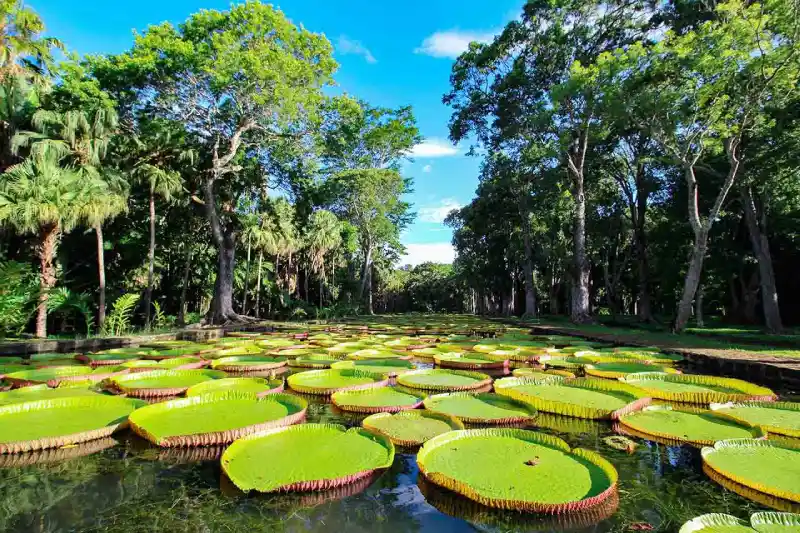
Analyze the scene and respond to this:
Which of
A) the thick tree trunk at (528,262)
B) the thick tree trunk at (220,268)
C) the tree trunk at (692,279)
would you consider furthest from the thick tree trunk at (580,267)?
the thick tree trunk at (220,268)

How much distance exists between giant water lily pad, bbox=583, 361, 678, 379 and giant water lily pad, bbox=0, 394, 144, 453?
560cm

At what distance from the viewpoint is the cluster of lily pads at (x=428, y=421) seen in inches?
91.0

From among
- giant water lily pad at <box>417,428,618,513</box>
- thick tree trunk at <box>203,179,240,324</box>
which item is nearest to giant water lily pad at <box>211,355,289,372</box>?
giant water lily pad at <box>417,428,618,513</box>

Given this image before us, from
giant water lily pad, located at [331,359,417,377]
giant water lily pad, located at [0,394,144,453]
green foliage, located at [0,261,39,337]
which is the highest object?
green foliage, located at [0,261,39,337]

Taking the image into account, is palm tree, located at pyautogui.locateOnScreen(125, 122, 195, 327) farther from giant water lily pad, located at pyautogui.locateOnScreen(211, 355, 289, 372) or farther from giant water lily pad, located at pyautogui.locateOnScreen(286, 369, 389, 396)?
giant water lily pad, located at pyautogui.locateOnScreen(286, 369, 389, 396)

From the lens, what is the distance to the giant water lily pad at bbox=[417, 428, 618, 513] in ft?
6.84

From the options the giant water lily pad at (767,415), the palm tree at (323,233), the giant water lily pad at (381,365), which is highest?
the palm tree at (323,233)

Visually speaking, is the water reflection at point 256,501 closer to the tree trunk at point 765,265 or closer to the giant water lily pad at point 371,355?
the giant water lily pad at point 371,355

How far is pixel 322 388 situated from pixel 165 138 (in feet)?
50.4

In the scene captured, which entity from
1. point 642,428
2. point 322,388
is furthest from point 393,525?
point 322,388

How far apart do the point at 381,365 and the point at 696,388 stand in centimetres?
423

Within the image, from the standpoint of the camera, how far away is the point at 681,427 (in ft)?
10.8

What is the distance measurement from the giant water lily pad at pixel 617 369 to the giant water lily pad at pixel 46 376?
22.2 feet

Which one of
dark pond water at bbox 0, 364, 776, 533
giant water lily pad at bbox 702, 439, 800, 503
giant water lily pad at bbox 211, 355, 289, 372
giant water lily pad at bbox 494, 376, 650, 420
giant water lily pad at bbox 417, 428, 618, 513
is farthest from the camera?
giant water lily pad at bbox 211, 355, 289, 372
